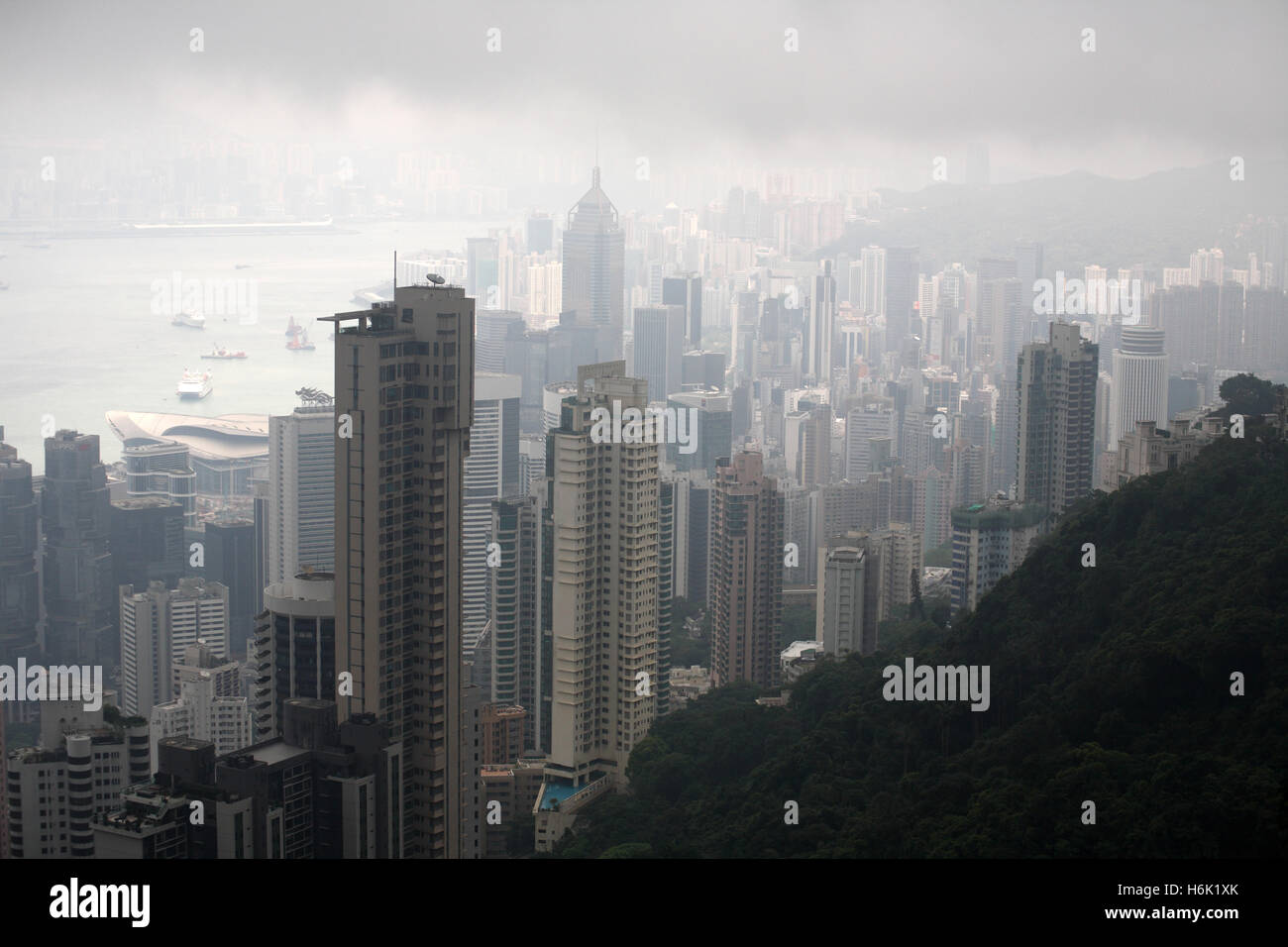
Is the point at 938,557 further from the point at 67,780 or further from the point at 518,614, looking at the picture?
the point at 67,780

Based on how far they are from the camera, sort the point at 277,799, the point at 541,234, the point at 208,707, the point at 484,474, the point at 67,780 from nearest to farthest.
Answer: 1. the point at 277,799
2. the point at 67,780
3. the point at 208,707
4. the point at 484,474
5. the point at 541,234

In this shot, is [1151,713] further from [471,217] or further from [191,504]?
[191,504]

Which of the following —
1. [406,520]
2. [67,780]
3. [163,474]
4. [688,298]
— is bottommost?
[67,780]

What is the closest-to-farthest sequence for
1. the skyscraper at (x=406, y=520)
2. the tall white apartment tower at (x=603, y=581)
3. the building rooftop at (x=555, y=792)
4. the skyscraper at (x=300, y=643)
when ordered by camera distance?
the skyscraper at (x=406, y=520)
the skyscraper at (x=300, y=643)
the building rooftop at (x=555, y=792)
the tall white apartment tower at (x=603, y=581)

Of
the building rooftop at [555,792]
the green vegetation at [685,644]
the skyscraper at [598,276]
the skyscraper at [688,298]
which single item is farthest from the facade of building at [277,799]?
the skyscraper at [688,298]

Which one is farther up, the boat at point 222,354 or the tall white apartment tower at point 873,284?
the tall white apartment tower at point 873,284

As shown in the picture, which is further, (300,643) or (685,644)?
(685,644)

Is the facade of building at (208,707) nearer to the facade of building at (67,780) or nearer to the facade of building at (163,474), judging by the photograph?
the facade of building at (67,780)

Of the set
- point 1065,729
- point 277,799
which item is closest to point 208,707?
point 277,799

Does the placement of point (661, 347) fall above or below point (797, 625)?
above
